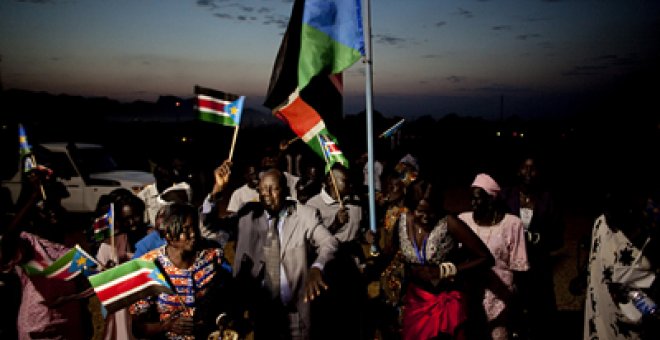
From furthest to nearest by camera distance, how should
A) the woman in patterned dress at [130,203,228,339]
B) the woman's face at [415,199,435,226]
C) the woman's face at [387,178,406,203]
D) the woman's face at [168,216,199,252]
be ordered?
the woman's face at [387,178,406,203] → the woman's face at [415,199,435,226] → the woman's face at [168,216,199,252] → the woman in patterned dress at [130,203,228,339]

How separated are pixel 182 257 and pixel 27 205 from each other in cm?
184

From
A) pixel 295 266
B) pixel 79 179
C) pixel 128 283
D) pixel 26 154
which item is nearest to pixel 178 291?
pixel 128 283

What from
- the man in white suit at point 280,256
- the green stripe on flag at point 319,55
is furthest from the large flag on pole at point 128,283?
the green stripe on flag at point 319,55

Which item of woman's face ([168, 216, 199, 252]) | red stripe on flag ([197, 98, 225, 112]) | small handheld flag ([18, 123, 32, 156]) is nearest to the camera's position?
woman's face ([168, 216, 199, 252])

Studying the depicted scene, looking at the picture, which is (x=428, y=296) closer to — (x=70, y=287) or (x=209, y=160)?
(x=70, y=287)

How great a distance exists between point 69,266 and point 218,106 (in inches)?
73.0

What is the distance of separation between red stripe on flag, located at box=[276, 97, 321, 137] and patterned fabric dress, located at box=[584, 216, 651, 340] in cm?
287

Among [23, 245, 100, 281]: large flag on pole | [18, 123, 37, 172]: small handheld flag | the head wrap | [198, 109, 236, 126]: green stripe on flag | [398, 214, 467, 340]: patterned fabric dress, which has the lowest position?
[398, 214, 467, 340]: patterned fabric dress

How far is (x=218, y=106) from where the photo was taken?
434 centimetres

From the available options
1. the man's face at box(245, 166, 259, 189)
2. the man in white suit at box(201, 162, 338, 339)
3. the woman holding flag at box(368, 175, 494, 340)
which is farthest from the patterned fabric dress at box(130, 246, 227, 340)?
the man's face at box(245, 166, 259, 189)

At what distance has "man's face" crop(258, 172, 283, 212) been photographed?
402cm

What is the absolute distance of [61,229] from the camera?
16.0 feet

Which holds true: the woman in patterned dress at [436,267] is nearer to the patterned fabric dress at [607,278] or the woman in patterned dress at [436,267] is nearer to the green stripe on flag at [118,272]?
the patterned fabric dress at [607,278]

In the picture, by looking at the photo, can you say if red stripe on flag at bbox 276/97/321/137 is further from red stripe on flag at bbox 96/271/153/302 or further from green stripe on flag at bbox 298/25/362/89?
red stripe on flag at bbox 96/271/153/302
